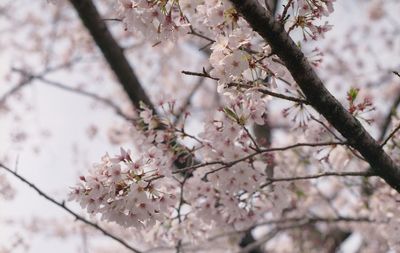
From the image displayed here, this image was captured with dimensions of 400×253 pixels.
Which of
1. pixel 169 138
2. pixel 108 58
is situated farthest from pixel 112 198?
pixel 108 58

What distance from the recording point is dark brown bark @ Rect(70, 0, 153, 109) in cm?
471

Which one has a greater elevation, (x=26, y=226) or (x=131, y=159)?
(x=26, y=226)

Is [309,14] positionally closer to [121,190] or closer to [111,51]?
[121,190]

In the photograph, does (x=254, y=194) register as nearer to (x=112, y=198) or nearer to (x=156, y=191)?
(x=156, y=191)

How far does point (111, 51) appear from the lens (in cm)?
492

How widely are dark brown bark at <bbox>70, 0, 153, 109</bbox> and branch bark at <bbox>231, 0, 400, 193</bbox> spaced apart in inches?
Answer: 103

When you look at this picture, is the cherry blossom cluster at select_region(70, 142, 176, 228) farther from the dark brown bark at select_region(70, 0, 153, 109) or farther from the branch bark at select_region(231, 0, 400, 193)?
the dark brown bark at select_region(70, 0, 153, 109)

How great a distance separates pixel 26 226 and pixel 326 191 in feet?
23.2

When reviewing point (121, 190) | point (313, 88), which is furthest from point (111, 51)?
point (313, 88)

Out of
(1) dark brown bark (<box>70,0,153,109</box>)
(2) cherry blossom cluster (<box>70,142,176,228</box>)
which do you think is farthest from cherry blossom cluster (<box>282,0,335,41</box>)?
(1) dark brown bark (<box>70,0,153,109</box>)

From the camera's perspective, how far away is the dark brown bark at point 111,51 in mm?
4713

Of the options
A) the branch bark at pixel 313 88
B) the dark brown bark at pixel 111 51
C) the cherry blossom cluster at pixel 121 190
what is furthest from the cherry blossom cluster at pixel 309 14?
the dark brown bark at pixel 111 51

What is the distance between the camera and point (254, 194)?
3.40 meters

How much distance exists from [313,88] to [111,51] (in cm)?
313
